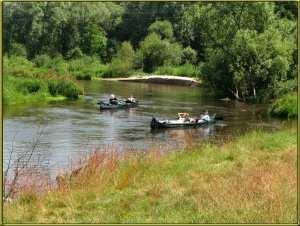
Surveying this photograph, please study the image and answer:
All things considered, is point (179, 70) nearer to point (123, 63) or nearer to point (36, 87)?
point (123, 63)

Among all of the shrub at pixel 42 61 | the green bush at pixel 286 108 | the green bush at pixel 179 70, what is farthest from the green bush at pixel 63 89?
the shrub at pixel 42 61

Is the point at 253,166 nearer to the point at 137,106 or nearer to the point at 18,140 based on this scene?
the point at 18,140

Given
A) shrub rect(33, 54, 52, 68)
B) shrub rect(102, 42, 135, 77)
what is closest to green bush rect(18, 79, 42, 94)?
shrub rect(102, 42, 135, 77)

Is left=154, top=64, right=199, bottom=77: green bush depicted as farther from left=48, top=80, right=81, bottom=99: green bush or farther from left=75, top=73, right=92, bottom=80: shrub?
left=48, top=80, right=81, bottom=99: green bush

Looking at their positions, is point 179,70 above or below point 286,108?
above

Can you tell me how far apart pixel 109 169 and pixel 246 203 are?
4.46 meters

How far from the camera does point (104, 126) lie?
28.6 m

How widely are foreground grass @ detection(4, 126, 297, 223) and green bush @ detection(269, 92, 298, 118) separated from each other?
1742 centimetres

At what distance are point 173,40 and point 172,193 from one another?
6721 cm

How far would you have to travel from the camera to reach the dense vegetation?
41812 mm

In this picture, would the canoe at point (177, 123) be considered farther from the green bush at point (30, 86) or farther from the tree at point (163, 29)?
the tree at point (163, 29)

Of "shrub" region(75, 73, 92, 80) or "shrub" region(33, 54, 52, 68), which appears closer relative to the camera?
"shrub" region(75, 73, 92, 80)

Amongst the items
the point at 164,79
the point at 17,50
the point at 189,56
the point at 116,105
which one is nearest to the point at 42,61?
the point at 17,50

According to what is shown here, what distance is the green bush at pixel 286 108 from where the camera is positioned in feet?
105
